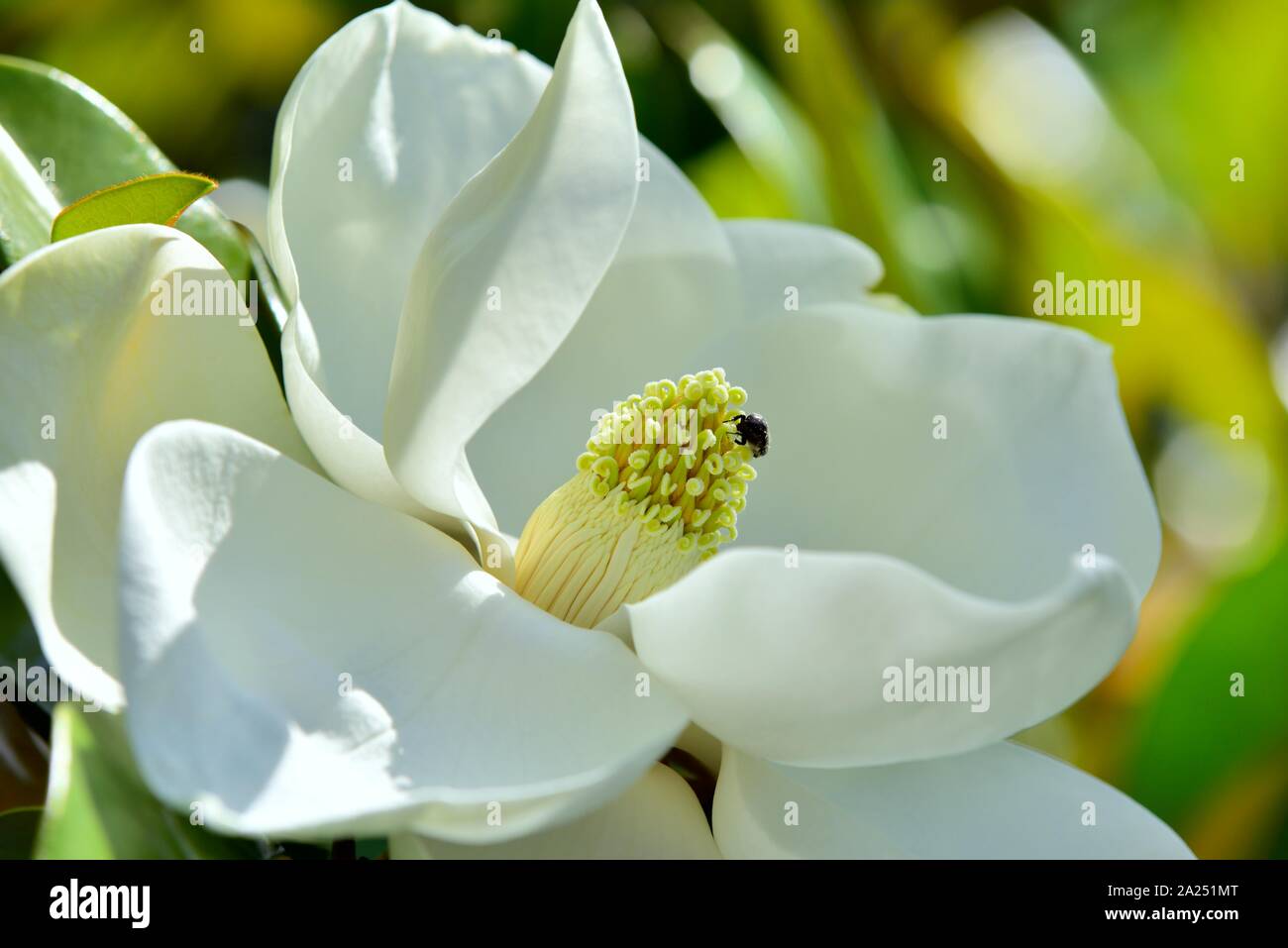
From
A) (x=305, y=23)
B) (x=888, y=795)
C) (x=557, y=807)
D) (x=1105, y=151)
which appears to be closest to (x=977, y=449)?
(x=888, y=795)

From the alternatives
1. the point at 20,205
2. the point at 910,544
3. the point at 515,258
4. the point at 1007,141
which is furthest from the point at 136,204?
the point at 1007,141

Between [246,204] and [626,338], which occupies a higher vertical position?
[246,204]

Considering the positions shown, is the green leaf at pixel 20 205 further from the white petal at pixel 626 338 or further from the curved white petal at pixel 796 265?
the curved white petal at pixel 796 265

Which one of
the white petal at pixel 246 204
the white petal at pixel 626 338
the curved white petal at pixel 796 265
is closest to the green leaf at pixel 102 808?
the white petal at pixel 626 338

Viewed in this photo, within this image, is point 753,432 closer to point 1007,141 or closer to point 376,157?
point 376,157

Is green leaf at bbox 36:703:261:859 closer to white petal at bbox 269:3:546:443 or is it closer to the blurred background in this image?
white petal at bbox 269:3:546:443

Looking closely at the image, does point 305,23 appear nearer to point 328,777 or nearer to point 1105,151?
point 1105,151

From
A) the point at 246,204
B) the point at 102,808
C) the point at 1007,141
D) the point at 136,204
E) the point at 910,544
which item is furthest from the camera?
the point at 1007,141
